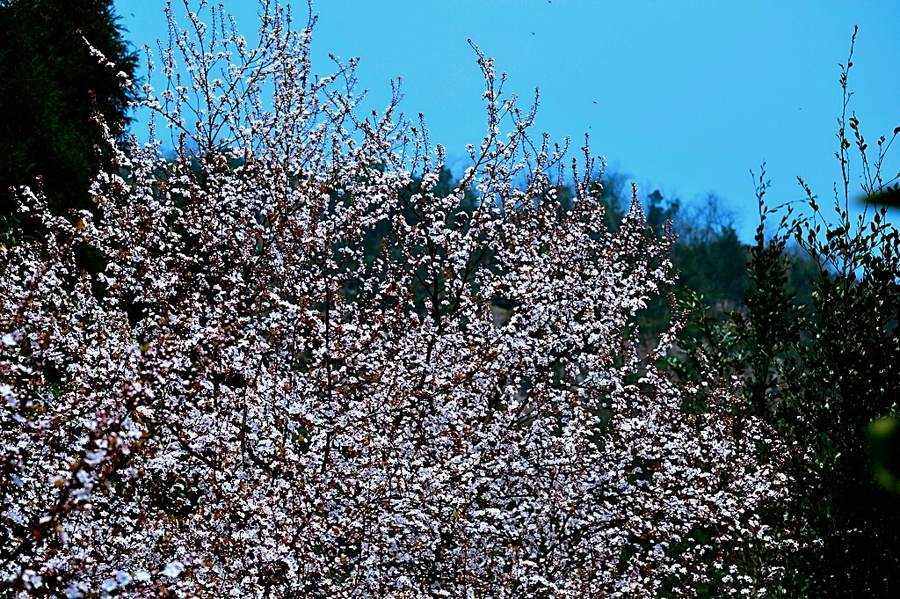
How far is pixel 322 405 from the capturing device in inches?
330

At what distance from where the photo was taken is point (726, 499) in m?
11.3

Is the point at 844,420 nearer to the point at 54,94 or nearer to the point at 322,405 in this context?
the point at 322,405

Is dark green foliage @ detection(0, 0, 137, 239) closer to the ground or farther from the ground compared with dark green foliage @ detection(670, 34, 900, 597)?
farther from the ground

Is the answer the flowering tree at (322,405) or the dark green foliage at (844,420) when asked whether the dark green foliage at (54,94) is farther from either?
the dark green foliage at (844,420)

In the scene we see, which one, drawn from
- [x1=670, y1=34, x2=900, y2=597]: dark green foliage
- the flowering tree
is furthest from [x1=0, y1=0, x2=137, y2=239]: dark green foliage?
[x1=670, y1=34, x2=900, y2=597]: dark green foliage

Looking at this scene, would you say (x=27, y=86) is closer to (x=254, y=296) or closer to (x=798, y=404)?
(x=254, y=296)

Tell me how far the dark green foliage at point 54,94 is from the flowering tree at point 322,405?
3.85 m

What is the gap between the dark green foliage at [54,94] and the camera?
16.1 meters

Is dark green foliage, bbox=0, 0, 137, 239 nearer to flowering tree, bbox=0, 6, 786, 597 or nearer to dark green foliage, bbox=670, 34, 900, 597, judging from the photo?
flowering tree, bbox=0, 6, 786, 597

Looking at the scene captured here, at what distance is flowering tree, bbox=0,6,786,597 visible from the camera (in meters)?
7.03

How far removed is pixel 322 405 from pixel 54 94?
1211 centimetres

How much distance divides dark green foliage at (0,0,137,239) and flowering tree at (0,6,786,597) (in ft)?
12.6

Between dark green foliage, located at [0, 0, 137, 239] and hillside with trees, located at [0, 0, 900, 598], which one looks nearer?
hillside with trees, located at [0, 0, 900, 598]

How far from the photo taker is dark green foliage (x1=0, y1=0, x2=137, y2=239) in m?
16.1
